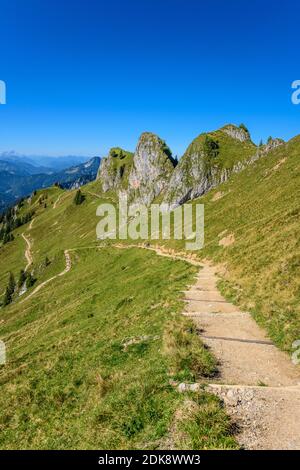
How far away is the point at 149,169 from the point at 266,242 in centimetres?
14484

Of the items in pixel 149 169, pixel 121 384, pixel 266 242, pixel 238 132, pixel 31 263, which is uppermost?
pixel 238 132

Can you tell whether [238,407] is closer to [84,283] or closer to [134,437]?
[134,437]

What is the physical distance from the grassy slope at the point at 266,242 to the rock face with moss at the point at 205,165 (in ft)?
125

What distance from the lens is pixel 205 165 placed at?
12538 cm

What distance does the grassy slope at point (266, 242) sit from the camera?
23.6 meters

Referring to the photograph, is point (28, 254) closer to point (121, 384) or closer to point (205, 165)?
point (205, 165)

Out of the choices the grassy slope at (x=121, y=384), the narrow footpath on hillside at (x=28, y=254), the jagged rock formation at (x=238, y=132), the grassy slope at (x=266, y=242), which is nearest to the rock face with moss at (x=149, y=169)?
the jagged rock formation at (x=238, y=132)

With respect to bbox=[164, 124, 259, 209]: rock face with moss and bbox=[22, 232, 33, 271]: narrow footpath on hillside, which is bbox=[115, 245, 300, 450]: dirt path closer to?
bbox=[164, 124, 259, 209]: rock face with moss

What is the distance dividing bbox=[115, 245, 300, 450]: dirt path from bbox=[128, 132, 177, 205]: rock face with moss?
13560 cm

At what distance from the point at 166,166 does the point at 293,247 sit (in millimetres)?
143676

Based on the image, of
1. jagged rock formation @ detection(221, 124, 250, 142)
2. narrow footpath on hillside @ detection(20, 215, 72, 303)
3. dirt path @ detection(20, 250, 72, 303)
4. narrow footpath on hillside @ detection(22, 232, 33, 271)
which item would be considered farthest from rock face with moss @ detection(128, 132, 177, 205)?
dirt path @ detection(20, 250, 72, 303)

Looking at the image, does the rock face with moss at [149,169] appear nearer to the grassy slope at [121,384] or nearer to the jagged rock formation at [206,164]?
the jagged rock formation at [206,164]

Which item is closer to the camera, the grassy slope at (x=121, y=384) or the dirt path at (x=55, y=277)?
the grassy slope at (x=121, y=384)

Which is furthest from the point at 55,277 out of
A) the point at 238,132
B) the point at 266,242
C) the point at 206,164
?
the point at 238,132
